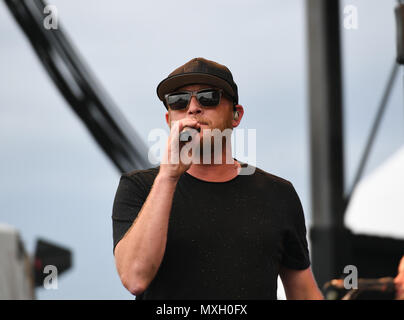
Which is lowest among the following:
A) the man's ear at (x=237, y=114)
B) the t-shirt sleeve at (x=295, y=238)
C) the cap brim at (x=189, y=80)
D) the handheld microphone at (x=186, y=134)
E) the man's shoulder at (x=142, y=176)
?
the t-shirt sleeve at (x=295, y=238)

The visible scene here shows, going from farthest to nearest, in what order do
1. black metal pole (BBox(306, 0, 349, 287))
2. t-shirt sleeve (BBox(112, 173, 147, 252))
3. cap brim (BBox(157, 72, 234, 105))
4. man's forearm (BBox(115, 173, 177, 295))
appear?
black metal pole (BBox(306, 0, 349, 287)) → cap brim (BBox(157, 72, 234, 105)) → t-shirt sleeve (BBox(112, 173, 147, 252)) → man's forearm (BBox(115, 173, 177, 295))

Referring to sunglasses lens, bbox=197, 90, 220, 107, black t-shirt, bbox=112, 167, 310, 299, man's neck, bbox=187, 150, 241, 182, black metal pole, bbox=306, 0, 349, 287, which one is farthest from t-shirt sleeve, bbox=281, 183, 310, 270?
black metal pole, bbox=306, 0, 349, 287

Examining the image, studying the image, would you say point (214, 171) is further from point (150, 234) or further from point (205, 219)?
point (150, 234)

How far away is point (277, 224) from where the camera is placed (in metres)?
1.79

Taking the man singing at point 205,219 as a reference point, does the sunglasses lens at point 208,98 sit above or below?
above

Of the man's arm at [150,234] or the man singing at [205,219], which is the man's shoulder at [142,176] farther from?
the man's arm at [150,234]

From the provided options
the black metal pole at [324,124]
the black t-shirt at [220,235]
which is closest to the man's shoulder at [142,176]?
the black t-shirt at [220,235]

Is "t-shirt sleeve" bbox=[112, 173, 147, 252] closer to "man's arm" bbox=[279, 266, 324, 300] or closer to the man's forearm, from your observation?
the man's forearm

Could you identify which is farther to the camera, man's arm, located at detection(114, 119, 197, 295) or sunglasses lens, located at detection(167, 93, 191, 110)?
sunglasses lens, located at detection(167, 93, 191, 110)

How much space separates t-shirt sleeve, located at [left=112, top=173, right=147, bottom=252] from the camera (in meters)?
1.72

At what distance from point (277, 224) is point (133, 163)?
10.3 feet

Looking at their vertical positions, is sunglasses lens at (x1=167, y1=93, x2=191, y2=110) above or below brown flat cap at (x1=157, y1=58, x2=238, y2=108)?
below

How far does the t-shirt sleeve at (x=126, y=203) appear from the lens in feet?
5.63
